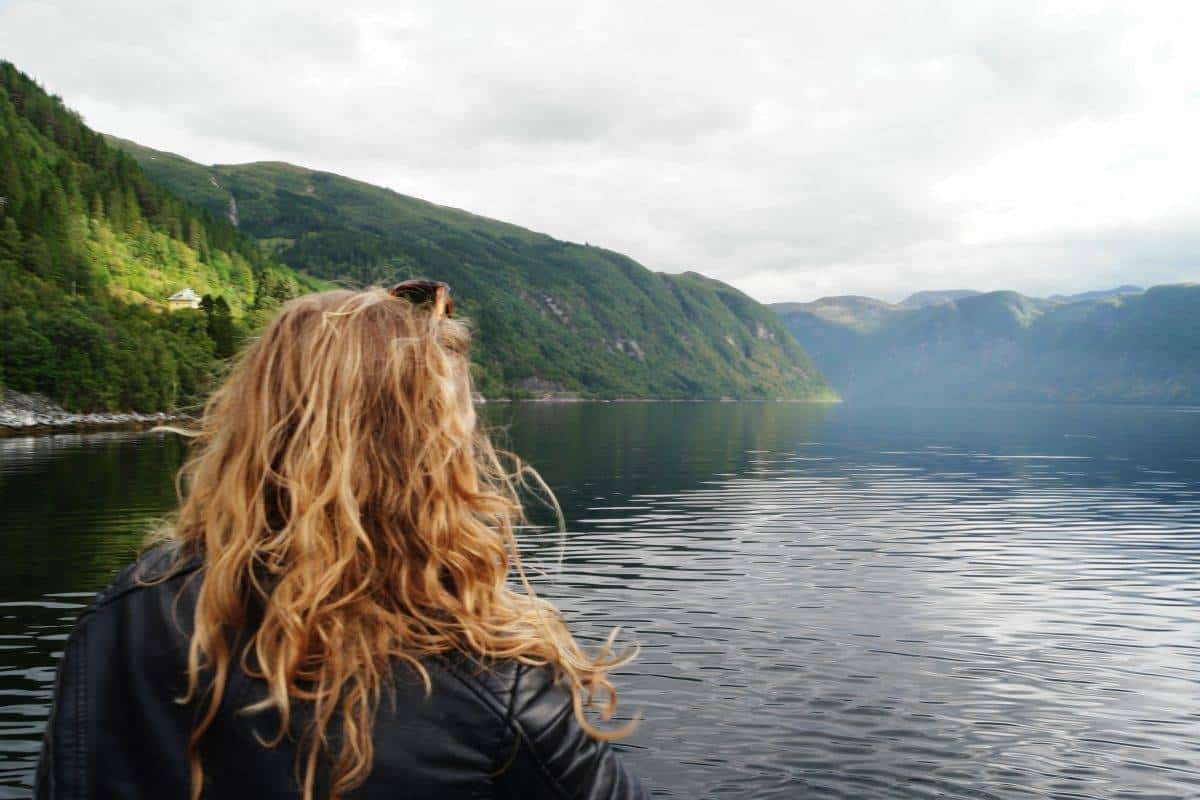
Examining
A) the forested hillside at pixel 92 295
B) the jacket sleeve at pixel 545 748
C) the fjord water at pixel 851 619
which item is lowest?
the fjord water at pixel 851 619

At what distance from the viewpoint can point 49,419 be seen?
103 metres

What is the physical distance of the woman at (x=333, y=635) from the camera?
2.39m

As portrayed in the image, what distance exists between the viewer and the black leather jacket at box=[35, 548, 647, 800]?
237cm

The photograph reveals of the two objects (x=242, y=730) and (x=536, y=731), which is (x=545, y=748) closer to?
(x=536, y=731)

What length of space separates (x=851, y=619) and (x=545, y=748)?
74.0 ft

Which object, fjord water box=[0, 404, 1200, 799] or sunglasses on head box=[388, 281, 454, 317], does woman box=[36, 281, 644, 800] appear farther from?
fjord water box=[0, 404, 1200, 799]

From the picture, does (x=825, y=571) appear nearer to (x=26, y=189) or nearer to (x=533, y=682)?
(x=533, y=682)

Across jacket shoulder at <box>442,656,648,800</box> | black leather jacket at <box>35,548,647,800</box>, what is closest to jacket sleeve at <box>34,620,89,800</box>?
black leather jacket at <box>35,548,647,800</box>

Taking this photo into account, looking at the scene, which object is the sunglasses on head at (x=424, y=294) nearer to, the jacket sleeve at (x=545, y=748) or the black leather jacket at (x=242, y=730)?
the black leather jacket at (x=242, y=730)

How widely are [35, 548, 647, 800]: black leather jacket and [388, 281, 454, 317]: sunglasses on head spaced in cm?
100

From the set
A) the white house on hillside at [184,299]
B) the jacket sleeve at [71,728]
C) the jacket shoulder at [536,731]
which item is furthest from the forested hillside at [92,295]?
the jacket shoulder at [536,731]

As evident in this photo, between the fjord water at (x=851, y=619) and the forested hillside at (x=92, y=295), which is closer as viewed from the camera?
the fjord water at (x=851, y=619)

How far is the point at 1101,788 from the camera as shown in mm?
13555

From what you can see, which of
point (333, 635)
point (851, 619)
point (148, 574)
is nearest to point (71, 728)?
point (148, 574)
